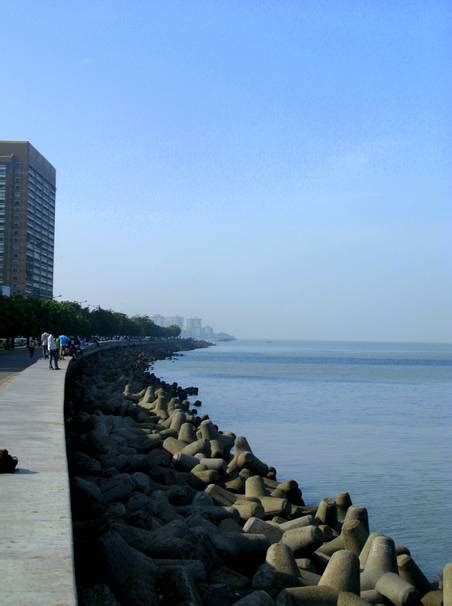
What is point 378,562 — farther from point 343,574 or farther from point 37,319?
point 37,319

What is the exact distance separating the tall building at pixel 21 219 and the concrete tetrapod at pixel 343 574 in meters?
143

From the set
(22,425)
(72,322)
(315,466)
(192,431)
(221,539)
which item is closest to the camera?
(221,539)

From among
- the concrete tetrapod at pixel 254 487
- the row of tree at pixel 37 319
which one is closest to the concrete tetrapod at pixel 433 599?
the concrete tetrapod at pixel 254 487

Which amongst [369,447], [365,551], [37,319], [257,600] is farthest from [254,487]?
[37,319]

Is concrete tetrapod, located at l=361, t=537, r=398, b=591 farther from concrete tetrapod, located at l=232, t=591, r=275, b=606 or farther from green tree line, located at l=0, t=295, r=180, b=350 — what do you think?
green tree line, located at l=0, t=295, r=180, b=350

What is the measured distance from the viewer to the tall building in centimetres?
15112

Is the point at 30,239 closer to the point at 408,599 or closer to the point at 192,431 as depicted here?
the point at 192,431

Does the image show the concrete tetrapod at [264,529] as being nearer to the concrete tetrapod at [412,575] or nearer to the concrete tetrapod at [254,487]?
the concrete tetrapod at [412,575]

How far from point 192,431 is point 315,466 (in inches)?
130

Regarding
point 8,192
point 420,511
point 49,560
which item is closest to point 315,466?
point 420,511

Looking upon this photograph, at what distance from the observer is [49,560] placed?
4.99 meters

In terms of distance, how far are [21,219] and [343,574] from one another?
154018mm

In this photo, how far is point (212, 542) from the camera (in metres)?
7.49

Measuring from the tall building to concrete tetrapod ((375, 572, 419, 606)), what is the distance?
143 m
